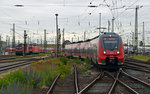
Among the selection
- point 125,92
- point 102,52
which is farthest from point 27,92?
point 102,52

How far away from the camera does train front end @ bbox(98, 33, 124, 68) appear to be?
55.4 feet

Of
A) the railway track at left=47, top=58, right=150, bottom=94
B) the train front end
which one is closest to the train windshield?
the train front end

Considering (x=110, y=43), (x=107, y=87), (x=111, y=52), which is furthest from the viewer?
(x=110, y=43)

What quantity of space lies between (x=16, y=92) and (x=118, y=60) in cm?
1099

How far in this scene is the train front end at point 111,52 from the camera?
16.9m

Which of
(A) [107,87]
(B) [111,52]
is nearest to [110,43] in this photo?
(B) [111,52]

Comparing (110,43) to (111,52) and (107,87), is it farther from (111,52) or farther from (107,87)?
(107,87)

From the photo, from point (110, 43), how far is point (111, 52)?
30.4 inches

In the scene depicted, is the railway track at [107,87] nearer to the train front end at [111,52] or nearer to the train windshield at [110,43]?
the train front end at [111,52]

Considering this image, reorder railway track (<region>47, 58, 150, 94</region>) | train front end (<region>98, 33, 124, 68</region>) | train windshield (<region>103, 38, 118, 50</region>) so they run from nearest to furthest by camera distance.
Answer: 1. railway track (<region>47, 58, 150, 94</region>)
2. train front end (<region>98, 33, 124, 68</region>)
3. train windshield (<region>103, 38, 118, 50</region>)

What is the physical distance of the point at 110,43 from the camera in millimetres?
17328

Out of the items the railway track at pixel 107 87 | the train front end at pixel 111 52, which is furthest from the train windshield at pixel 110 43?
the railway track at pixel 107 87

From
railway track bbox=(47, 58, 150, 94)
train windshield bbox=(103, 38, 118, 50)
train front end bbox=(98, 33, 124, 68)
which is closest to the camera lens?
railway track bbox=(47, 58, 150, 94)

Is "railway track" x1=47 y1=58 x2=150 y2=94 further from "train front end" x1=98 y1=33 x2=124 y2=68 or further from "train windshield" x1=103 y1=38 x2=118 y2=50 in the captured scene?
"train windshield" x1=103 y1=38 x2=118 y2=50
